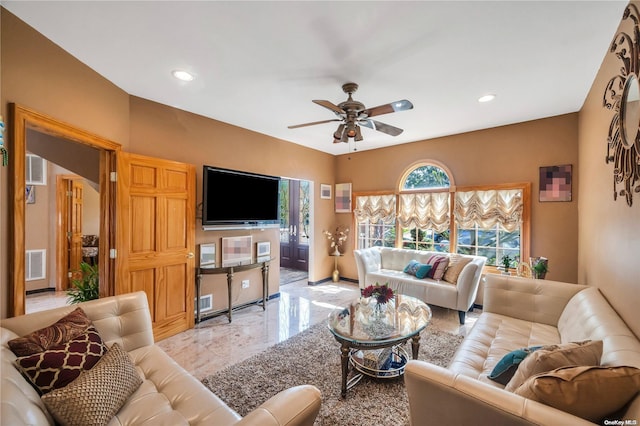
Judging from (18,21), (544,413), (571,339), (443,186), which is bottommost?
(571,339)

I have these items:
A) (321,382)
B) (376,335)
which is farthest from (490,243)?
(321,382)

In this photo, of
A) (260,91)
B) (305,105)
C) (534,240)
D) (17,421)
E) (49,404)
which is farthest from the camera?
(534,240)

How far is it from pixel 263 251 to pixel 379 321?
251 centimetres

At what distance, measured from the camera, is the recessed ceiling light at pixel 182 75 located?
2508mm

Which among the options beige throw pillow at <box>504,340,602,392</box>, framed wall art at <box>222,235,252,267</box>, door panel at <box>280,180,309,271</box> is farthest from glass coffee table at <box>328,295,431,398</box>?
door panel at <box>280,180,309,271</box>

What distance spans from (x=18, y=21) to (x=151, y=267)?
2270 mm

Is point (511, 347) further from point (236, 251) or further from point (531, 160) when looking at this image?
point (236, 251)

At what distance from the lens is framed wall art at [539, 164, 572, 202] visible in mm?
3543

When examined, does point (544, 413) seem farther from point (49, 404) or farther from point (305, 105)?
point (305, 105)

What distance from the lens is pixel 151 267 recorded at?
303cm

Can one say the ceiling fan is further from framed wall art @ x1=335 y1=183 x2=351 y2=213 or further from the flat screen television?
framed wall art @ x1=335 y1=183 x2=351 y2=213

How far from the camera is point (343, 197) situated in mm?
5898

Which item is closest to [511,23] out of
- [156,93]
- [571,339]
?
[571,339]

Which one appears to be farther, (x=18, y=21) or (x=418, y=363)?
(x=18, y=21)
